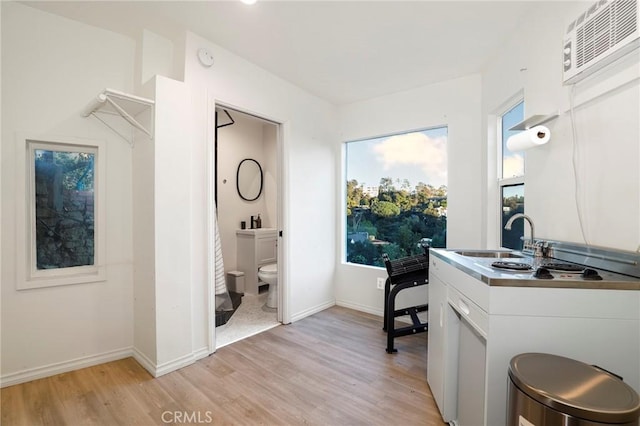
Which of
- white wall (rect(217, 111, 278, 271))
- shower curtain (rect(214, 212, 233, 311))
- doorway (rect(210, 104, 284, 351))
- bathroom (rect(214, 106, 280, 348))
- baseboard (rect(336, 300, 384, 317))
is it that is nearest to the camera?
shower curtain (rect(214, 212, 233, 311))

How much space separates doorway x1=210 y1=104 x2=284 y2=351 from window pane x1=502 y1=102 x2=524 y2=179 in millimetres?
2424

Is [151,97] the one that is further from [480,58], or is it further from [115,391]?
[480,58]

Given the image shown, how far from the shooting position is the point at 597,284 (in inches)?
43.4

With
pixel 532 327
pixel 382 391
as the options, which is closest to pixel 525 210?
pixel 532 327

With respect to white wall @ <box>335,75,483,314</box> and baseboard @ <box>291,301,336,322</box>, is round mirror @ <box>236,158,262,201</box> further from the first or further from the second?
baseboard @ <box>291,301,336,322</box>

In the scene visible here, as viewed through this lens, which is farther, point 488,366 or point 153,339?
point 153,339

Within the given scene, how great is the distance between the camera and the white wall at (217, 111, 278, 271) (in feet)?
14.2

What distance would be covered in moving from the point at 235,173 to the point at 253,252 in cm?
127

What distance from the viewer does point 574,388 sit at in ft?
2.88

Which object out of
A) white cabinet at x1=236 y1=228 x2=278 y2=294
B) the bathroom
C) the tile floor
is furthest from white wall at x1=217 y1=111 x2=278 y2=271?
the tile floor

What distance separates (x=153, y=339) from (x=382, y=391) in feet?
5.64

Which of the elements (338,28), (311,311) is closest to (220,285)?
(311,311)

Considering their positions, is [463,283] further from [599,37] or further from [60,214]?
[60,214]

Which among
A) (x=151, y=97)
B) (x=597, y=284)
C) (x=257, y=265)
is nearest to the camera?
(x=597, y=284)
